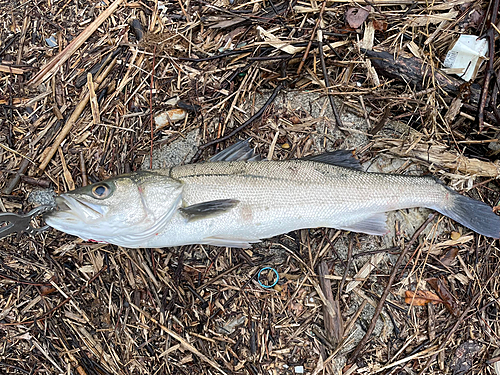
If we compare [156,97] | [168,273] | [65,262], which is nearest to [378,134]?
[156,97]

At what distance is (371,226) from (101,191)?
2657mm

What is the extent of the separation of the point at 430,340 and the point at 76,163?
14.4 ft

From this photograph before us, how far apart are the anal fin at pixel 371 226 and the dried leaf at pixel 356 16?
2.10m

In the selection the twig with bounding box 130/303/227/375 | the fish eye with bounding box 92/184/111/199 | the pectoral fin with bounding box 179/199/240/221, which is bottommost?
the twig with bounding box 130/303/227/375

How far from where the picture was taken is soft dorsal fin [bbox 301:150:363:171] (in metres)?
3.35

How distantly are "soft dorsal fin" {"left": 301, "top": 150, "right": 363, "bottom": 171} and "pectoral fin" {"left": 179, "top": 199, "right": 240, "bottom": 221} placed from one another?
98 centimetres

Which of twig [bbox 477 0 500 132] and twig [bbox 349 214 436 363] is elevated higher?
twig [bbox 477 0 500 132]

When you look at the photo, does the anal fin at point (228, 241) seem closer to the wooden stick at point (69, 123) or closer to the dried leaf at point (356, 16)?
the wooden stick at point (69, 123)

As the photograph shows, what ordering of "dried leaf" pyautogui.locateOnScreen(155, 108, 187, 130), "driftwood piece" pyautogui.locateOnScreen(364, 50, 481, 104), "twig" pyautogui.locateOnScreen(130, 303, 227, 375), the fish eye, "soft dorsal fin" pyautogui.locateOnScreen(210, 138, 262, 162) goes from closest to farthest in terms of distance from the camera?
the fish eye
"soft dorsal fin" pyautogui.locateOnScreen(210, 138, 262, 162)
"twig" pyautogui.locateOnScreen(130, 303, 227, 375)
"driftwood piece" pyautogui.locateOnScreen(364, 50, 481, 104)
"dried leaf" pyautogui.locateOnScreen(155, 108, 187, 130)

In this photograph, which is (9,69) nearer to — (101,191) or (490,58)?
(101,191)

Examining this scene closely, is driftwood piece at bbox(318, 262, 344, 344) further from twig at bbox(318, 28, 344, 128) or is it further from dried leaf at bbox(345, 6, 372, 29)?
dried leaf at bbox(345, 6, 372, 29)

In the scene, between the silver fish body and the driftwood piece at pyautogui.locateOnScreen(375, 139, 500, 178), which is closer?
the silver fish body

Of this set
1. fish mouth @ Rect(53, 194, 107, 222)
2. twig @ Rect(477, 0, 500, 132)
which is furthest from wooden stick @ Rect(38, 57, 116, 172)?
twig @ Rect(477, 0, 500, 132)

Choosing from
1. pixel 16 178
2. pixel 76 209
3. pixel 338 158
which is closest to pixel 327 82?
pixel 338 158
